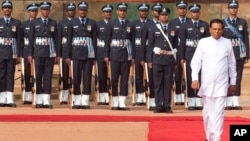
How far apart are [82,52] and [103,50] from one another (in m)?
0.77

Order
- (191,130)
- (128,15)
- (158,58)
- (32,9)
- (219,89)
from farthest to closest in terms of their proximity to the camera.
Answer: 1. (128,15)
2. (32,9)
3. (158,58)
4. (191,130)
5. (219,89)

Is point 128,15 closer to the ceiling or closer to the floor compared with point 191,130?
closer to the ceiling

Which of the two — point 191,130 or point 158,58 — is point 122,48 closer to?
point 158,58

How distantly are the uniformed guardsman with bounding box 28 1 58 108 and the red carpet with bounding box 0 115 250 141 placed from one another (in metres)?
2.45

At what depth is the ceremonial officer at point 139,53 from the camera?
23.9 metres

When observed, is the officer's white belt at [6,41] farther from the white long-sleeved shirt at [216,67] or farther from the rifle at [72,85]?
the white long-sleeved shirt at [216,67]

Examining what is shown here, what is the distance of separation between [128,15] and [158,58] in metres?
6.57

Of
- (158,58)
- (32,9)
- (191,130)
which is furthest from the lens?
(32,9)

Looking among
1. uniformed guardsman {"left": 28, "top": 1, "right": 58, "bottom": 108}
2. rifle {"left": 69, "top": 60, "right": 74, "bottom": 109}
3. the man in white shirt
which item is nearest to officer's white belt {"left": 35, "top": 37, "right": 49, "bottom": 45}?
uniformed guardsman {"left": 28, "top": 1, "right": 58, "bottom": 108}

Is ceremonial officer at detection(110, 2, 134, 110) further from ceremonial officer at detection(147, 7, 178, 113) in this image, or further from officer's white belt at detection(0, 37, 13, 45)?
officer's white belt at detection(0, 37, 13, 45)

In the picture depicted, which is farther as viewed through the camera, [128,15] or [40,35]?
[128,15]

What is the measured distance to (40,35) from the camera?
23250 mm

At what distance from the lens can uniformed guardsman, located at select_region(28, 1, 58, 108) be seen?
2317 cm

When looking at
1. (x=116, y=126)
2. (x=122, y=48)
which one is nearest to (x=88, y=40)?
(x=122, y=48)
